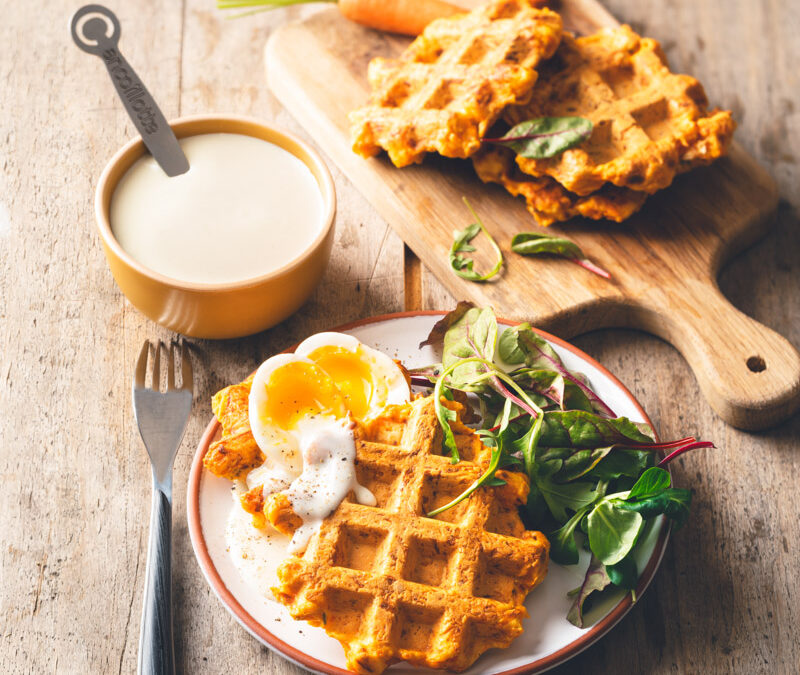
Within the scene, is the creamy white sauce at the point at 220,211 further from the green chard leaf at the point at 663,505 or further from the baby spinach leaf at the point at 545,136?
the green chard leaf at the point at 663,505

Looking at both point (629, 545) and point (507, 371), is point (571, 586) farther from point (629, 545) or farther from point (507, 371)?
point (507, 371)

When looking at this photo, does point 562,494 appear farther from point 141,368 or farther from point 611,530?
point 141,368

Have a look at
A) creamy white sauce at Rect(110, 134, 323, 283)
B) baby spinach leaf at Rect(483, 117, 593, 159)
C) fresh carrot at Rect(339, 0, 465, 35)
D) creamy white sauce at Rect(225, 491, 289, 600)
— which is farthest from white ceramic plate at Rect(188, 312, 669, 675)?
fresh carrot at Rect(339, 0, 465, 35)

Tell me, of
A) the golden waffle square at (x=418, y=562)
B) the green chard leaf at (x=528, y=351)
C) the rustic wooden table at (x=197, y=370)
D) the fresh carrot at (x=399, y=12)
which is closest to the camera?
the golden waffle square at (x=418, y=562)

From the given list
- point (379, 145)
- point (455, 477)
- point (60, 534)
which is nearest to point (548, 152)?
point (379, 145)

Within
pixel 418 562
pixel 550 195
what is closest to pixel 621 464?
pixel 418 562

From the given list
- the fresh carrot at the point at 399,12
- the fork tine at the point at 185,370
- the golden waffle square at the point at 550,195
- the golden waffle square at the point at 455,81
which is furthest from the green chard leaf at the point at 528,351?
the fresh carrot at the point at 399,12
